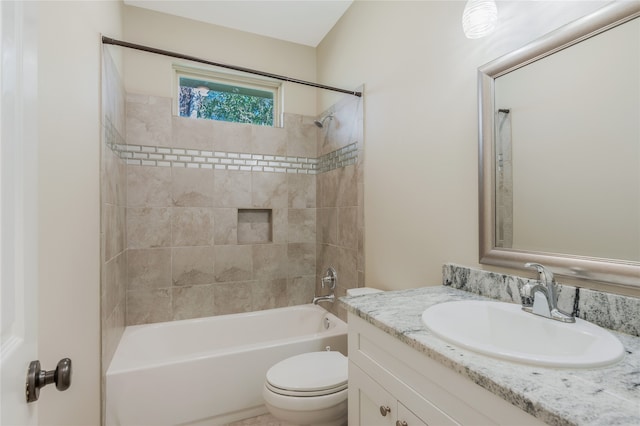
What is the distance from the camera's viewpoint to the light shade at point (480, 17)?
114cm

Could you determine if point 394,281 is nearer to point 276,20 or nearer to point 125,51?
point 276,20

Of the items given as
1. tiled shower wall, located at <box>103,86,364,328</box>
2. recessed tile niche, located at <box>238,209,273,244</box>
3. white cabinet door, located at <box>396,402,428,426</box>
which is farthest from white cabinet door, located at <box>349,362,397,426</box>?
recessed tile niche, located at <box>238,209,273,244</box>

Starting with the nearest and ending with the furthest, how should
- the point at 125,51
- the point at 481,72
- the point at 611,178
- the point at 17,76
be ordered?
the point at 17,76 < the point at 611,178 < the point at 481,72 < the point at 125,51

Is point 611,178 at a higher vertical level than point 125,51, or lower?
lower

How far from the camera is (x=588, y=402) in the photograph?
20.1 inches

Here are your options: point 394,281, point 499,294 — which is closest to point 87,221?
point 394,281

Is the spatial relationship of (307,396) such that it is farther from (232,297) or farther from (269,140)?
(269,140)

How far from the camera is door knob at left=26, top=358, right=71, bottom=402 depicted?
1.71 ft

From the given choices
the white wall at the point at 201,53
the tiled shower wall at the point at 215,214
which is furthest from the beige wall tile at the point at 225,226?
the white wall at the point at 201,53

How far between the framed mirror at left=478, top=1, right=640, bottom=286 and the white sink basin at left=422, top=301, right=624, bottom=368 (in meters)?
0.18

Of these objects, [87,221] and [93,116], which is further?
[93,116]

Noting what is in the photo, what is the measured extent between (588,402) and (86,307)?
1612 mm

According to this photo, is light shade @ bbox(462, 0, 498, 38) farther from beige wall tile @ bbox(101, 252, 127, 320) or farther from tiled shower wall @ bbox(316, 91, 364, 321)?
beige wall tile @ bbox(101, 252, 127, 320)

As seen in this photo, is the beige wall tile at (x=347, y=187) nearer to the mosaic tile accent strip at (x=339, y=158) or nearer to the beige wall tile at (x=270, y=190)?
the mosaic tile accent strip at (x=339, y=158)
